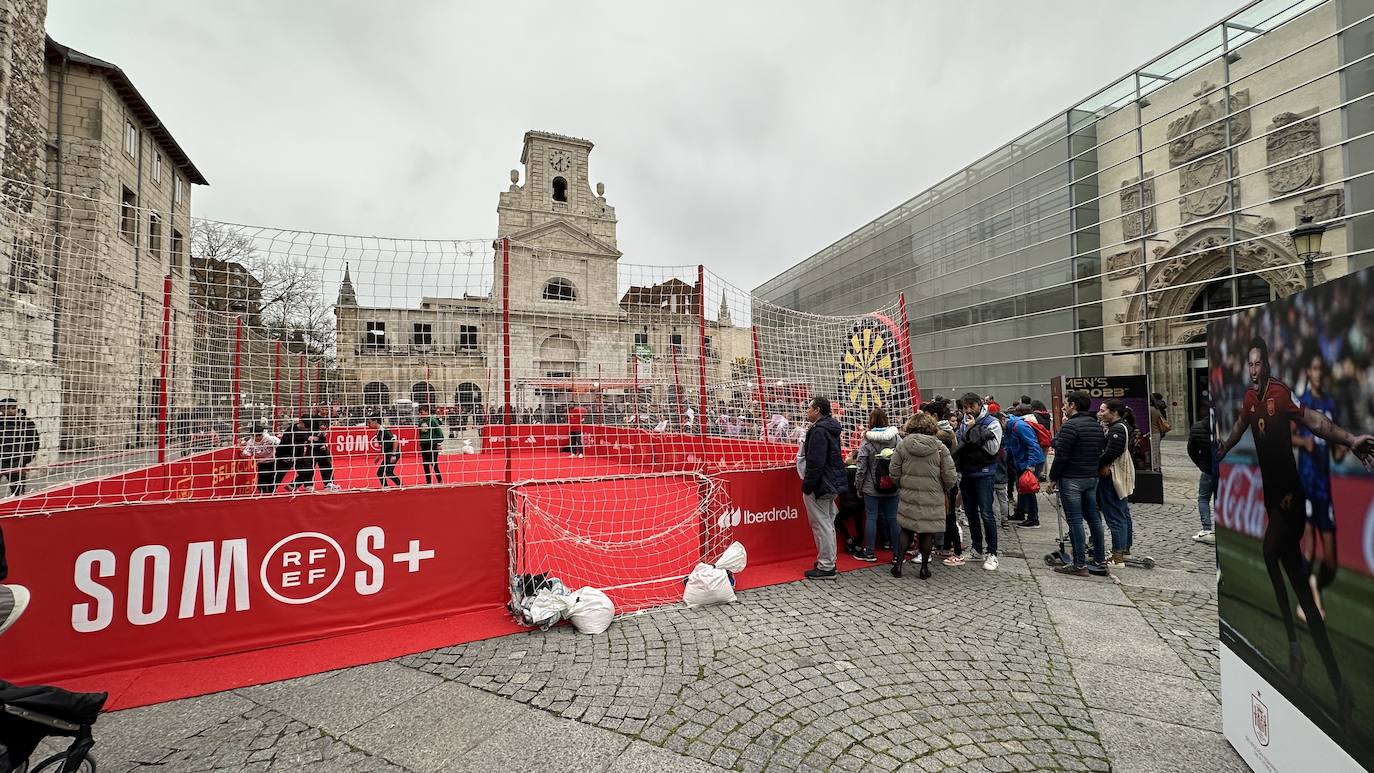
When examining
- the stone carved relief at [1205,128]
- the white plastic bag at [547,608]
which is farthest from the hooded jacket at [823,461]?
the stone carved relief at [1205,128]

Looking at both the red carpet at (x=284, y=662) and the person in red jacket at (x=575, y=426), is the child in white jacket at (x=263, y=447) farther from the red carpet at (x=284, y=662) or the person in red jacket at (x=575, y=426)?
the red carpet at (x=284, y=662)

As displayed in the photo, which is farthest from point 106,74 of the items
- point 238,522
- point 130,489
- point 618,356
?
point 238,522

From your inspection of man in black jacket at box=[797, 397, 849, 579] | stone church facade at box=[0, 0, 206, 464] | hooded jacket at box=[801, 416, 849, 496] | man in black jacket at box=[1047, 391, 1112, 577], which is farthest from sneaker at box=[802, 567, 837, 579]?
stone church facade at box=[0, 0, 206, 464]

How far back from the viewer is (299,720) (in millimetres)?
3012

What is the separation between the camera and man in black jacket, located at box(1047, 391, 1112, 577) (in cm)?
532

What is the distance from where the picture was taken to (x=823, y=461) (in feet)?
17.7

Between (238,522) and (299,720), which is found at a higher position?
(238,522)

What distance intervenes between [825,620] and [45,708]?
421 centimetres

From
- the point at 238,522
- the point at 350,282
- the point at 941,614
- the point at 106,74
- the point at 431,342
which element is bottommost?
the point at 941,614

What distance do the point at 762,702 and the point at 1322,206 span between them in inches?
783

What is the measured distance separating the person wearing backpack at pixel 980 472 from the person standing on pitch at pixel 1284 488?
3684mm

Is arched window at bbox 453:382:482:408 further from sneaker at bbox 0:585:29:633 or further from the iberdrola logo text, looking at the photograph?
sneaker at bbox 0:585:29:633

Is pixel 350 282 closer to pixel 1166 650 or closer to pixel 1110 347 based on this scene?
pixel 1166 650

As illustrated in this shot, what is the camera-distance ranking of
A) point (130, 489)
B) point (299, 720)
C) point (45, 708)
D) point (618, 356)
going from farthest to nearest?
point (618, 356), point (130, 489), point (299, 720), point (45, 708)
